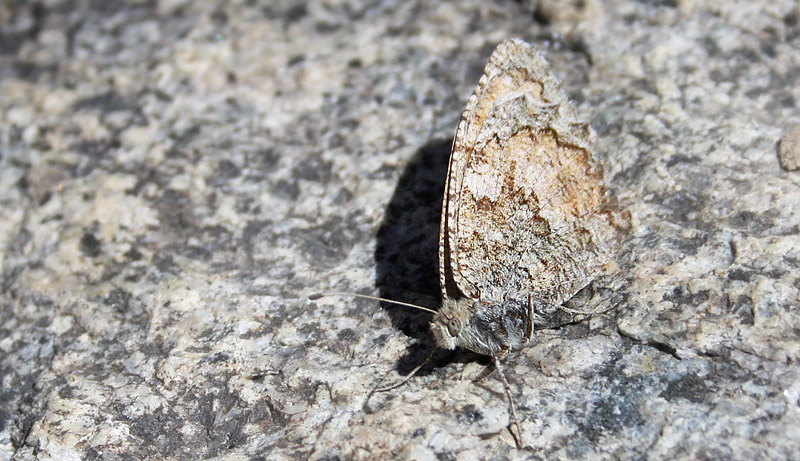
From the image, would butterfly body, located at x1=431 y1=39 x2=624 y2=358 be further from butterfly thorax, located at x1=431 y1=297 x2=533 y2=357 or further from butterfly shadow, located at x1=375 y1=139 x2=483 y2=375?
butterfly shadow, located at x1=375 y1=139 x2=483 y2=375

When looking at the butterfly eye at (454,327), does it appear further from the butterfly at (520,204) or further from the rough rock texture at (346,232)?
the rough rock texture at (346,232)

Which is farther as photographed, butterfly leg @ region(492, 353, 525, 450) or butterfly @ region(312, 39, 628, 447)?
butterfly @ region(312, 39, 628, 447)

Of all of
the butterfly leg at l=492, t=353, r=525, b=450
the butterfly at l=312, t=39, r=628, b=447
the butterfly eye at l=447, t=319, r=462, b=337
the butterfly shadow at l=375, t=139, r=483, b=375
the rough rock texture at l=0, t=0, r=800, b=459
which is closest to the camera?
the butterfly leg at l=492, t=353, r=525, b=450

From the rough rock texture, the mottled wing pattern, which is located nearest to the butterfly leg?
the rough rock texture

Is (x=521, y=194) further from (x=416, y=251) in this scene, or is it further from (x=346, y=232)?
(x=346, y=232)

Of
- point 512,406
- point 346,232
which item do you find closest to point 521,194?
point 512,406

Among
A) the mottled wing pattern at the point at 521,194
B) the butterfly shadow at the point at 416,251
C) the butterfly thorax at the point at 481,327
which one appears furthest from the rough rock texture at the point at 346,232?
the mottled wing pattern at the point at 521,194
